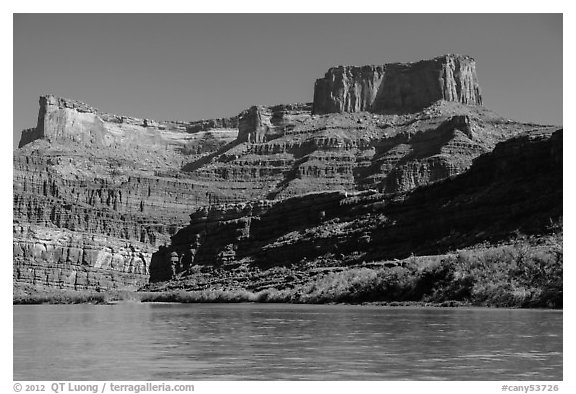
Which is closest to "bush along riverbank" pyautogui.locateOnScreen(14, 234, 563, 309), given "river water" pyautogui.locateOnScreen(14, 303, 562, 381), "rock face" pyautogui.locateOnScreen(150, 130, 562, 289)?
"rock face" pyautogui.locateOnScreen(150, 130, 562, 289)

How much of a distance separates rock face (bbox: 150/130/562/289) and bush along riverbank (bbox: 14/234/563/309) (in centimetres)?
1174

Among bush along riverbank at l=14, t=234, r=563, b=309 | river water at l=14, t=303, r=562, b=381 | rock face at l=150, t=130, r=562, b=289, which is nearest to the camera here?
river water at l=14, t=303, r=562, b=381

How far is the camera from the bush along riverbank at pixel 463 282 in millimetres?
61688

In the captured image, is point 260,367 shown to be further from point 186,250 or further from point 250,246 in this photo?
point 186,250

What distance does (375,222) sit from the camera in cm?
12469

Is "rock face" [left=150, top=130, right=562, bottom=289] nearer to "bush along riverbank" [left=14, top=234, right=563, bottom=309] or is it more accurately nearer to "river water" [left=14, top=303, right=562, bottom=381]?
"bush along riverbank" [left=14, top=234, right=563, bottom=309]

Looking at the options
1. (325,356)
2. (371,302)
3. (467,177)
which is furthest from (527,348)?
(467,177)

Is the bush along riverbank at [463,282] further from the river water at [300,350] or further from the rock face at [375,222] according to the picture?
the river water at [300,350]

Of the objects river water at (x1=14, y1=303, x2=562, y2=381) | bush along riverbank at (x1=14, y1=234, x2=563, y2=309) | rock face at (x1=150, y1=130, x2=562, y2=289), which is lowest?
river water at (x1=14, y1=303, x2=562, y2=381)

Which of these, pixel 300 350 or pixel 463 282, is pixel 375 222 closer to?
pixel 463 282

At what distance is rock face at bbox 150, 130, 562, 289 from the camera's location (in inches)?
3964

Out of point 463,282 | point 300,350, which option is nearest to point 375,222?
point 463,282

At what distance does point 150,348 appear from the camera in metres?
33.2

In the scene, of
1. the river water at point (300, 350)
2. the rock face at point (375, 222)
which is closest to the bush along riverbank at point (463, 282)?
the rock face at point (375, 222)
